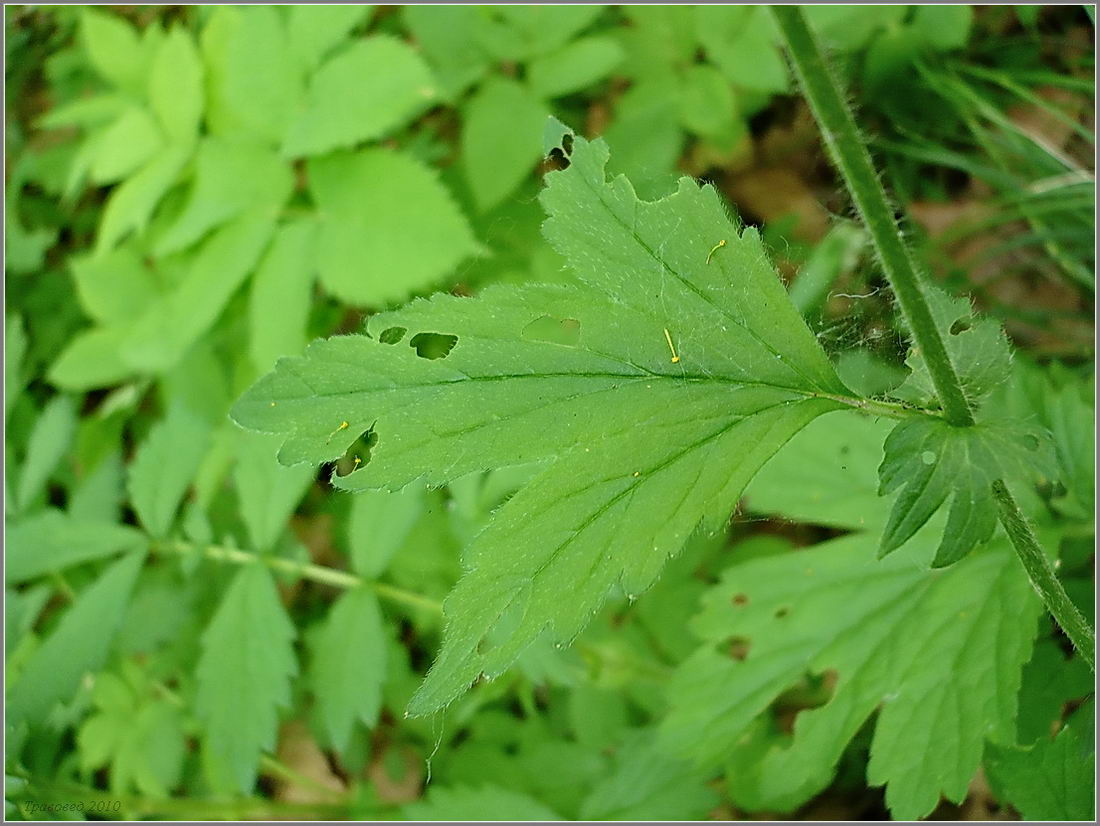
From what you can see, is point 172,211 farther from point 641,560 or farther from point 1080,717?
point 1080,717

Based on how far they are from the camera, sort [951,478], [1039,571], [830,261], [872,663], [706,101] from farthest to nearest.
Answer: [706,101]
[830,261]
[872,663]
[1039,571]
[951,478]

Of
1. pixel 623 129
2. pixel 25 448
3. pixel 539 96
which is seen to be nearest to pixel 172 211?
pixel 25 448

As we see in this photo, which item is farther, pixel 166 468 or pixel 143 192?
pixel 143 192

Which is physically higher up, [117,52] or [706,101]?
[117,52]

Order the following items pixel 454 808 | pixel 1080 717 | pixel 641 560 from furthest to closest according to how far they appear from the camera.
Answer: pixel 454 808
pixel 1080 717
pixel 641 560

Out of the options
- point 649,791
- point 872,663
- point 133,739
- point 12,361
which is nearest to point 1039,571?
point 872,663

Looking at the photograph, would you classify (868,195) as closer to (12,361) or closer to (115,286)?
(115,286)

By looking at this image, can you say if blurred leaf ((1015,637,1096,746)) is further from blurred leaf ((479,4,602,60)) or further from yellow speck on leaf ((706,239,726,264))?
blurred leaf ((479,4,602,60))
